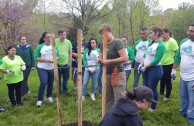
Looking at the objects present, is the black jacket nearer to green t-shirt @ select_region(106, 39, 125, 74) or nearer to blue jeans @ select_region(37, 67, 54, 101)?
green t-shirt @ select_region(106, 39, 125, 74)

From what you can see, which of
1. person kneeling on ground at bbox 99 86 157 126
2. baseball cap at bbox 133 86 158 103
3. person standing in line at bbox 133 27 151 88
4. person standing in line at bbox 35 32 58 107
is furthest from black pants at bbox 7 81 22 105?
baseball cap at bbox 133 86 158 103

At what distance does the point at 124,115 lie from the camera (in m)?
2.72

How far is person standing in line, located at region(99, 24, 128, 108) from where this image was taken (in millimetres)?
4766

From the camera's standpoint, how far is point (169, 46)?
732cm

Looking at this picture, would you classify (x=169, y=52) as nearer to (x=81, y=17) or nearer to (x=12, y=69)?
(x=12, y=69)

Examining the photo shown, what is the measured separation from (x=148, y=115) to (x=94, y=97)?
2.12 metres

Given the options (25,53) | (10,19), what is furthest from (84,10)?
(25,53)

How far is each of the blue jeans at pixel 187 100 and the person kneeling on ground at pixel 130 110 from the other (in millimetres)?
2956

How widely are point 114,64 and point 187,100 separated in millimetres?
2115

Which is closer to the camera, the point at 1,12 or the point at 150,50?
the point at 150,50

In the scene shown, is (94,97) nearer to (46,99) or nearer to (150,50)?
(46,99)

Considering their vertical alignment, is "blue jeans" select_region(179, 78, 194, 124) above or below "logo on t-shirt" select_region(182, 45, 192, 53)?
below

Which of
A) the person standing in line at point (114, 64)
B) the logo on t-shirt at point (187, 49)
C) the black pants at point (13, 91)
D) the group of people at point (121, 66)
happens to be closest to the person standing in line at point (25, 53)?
the group of people at point (121, 66)

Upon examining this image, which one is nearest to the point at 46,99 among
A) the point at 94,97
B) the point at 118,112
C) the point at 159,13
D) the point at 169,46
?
the point at 94,97
